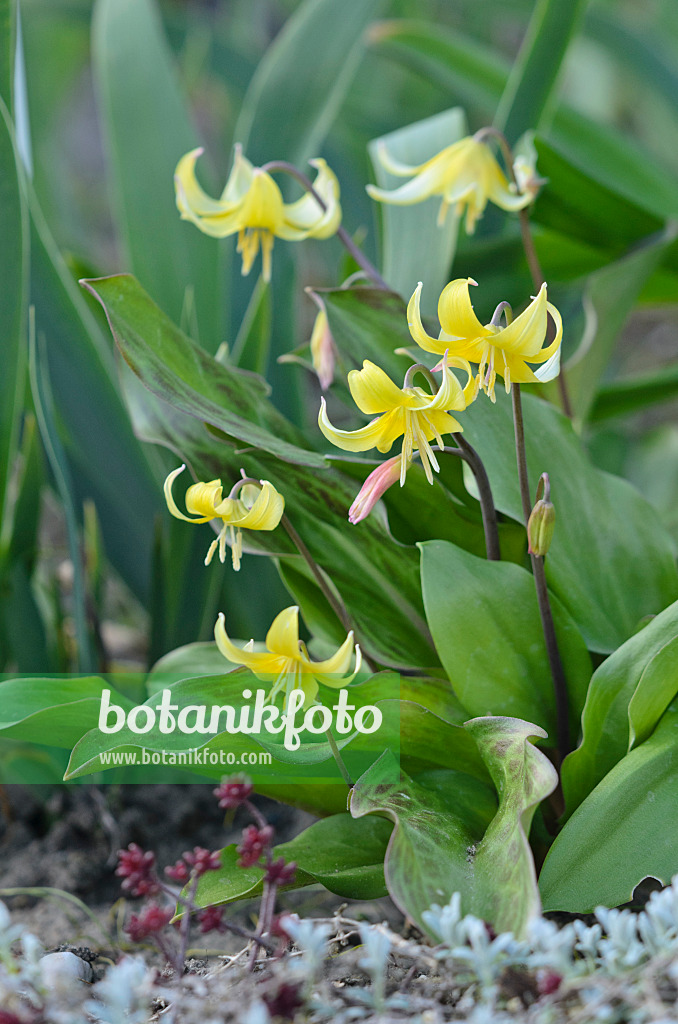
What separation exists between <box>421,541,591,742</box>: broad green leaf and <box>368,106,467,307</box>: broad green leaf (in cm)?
50

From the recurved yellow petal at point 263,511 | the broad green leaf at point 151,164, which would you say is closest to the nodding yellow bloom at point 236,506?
the recurved yellow petal at point 263,511

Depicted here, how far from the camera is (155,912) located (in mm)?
608

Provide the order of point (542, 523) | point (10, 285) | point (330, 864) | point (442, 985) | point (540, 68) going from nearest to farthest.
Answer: point (442, 985), point (542, 523), point (330, 864), point (10, 285), point (540, 68)

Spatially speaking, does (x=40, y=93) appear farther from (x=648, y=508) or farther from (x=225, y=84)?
(x=648, y=508)

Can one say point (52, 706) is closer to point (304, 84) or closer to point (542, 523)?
point (542, 523)

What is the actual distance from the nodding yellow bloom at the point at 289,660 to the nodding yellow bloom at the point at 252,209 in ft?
1.48

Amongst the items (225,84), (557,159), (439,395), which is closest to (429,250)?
(557,159)

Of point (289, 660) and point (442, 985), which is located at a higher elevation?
point (289, 660)

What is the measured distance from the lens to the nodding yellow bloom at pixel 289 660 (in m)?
0.72

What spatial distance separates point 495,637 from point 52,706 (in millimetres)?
453

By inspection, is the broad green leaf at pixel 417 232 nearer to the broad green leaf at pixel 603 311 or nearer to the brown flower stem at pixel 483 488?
the broad green leaf at pixel 603 311

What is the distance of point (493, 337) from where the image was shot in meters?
0.64

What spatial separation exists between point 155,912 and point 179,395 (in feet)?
1.56

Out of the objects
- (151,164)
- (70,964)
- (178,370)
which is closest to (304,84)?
(151,164)
